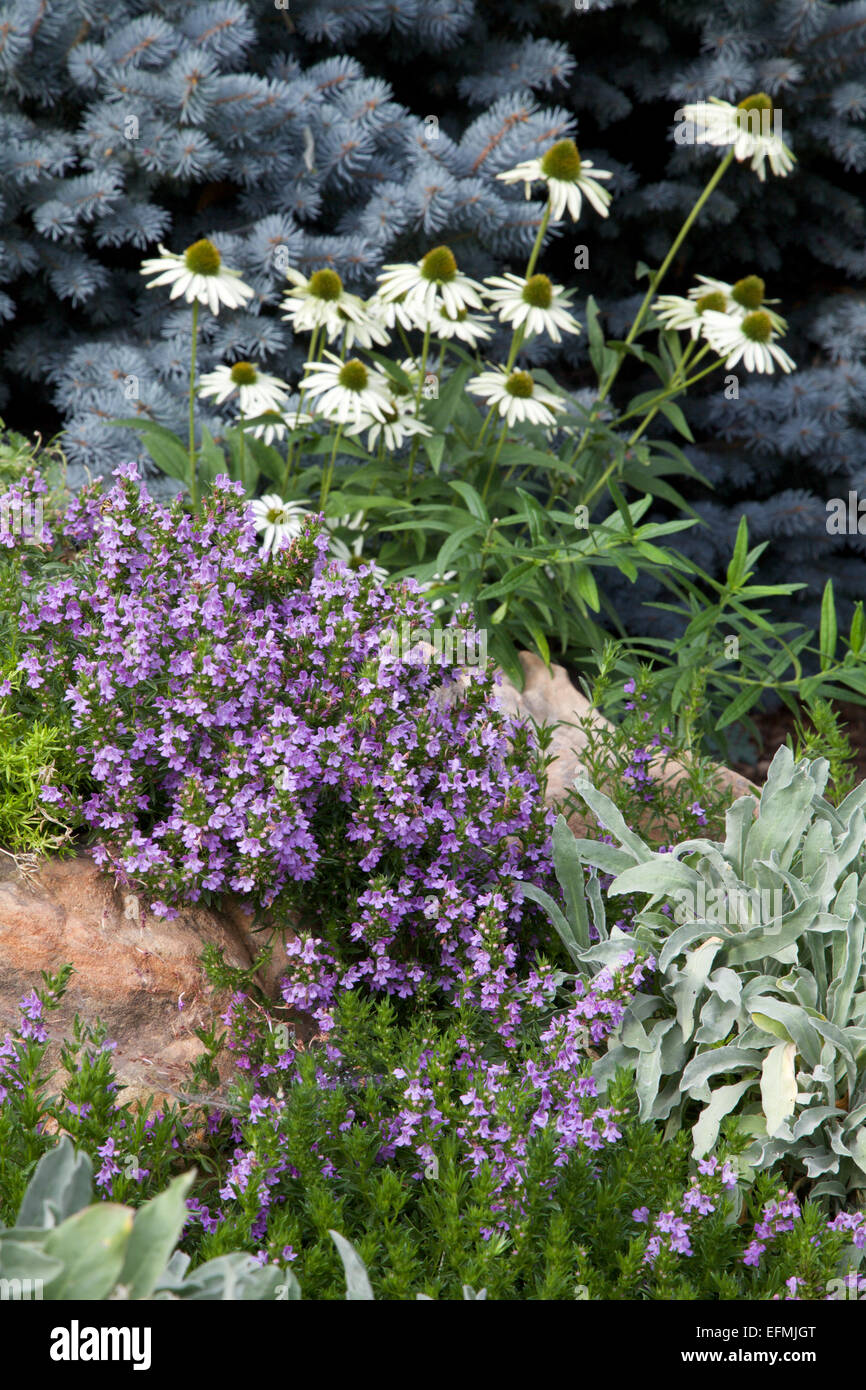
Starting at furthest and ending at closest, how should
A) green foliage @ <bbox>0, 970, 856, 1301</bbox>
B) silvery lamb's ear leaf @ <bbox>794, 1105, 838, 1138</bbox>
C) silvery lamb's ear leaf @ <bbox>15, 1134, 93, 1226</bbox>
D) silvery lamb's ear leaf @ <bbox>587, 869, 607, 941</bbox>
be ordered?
silvery lamb's ear leaf @ <bbox>587, 869, 607, 941</bbox>
silvery lamb's ear leaf @ <bbox>794, 1105, 838, 1138</bbox>
green foliage @ <bbox>0, 970, 856, 1301</bbox>
silvery lamb's ear leaf @ <bbox>15, 1134, 93, 1226</bbox>

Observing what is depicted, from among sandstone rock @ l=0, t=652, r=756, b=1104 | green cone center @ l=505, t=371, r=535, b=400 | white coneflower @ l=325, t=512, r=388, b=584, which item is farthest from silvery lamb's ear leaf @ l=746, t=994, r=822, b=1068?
green cone center @ l=505, t=371, r=535, b=400

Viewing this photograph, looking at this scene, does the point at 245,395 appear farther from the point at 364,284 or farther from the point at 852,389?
the point at 852,389

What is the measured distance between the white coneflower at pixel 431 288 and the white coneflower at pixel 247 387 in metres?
0.48

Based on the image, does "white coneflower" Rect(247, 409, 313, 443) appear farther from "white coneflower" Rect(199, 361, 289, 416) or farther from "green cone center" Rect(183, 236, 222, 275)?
"green cone center" Rect(183, 236, 222, 275)

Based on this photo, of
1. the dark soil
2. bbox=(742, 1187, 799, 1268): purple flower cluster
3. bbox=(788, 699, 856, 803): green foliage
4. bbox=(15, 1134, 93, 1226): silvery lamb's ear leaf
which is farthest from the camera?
the dark soil

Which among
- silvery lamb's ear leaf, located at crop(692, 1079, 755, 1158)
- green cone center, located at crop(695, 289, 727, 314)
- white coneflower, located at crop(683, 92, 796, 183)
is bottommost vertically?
silvery lamb's ear leaf, located at crop(692, 1079, 755, 1158)

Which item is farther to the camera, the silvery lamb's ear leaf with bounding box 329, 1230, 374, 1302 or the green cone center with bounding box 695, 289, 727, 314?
the green cone center with bounding box 695, 289, 727, 314

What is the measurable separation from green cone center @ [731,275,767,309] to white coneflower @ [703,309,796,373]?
0.14m

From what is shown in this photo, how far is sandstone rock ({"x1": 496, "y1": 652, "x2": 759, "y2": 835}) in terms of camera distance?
301 cm

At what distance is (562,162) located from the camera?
3432 mm

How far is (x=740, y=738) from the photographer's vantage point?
4602 mm

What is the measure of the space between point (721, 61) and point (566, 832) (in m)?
3.60

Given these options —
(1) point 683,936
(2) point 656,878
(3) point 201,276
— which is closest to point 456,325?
(3) point 201,276

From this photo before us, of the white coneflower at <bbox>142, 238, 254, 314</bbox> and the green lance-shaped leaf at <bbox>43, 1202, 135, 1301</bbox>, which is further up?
the white coneflower at <bbox>142, 238, 254, 314</bbox>
